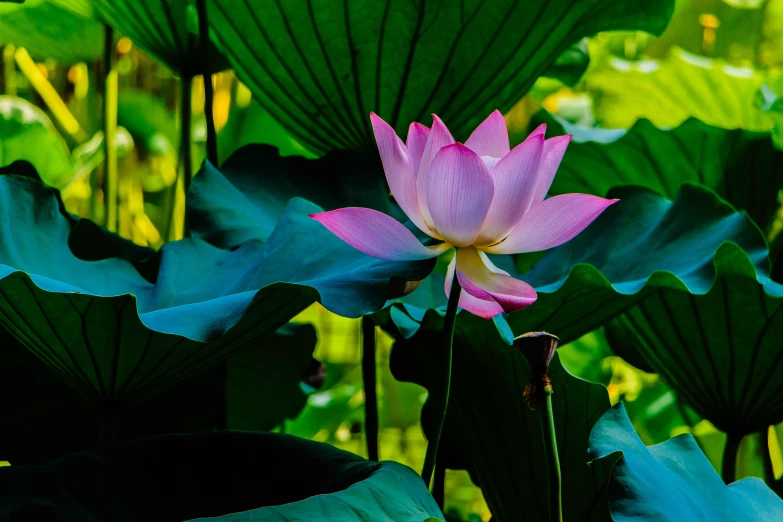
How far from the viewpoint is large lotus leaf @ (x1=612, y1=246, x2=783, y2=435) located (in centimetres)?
70

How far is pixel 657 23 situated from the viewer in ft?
2.77

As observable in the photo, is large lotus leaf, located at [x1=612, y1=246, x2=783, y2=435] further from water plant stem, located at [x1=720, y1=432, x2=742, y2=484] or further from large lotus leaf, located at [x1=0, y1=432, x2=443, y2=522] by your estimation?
large lotus leaf, located at [x1=0, y1=432, x2=443, y2=522]

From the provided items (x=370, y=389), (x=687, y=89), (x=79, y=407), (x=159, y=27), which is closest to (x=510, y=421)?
(x=370, y=389)

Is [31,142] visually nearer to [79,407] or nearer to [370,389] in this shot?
[79,407]

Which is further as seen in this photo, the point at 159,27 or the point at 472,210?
the point at 159,27

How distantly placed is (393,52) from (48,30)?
651mm

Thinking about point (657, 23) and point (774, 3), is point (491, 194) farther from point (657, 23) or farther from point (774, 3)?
point (774, 3)

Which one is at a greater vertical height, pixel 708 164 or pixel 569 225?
pixel 708 164

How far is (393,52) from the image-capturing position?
2.40 ft

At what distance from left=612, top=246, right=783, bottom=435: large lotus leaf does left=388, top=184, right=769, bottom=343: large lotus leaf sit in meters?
0.03

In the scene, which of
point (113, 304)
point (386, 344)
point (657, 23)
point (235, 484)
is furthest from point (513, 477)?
point (386, 344)

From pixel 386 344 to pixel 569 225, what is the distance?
126 cm

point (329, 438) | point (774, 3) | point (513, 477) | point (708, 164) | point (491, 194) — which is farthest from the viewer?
point (774, 3)

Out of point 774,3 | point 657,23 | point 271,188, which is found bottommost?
point 271,188
